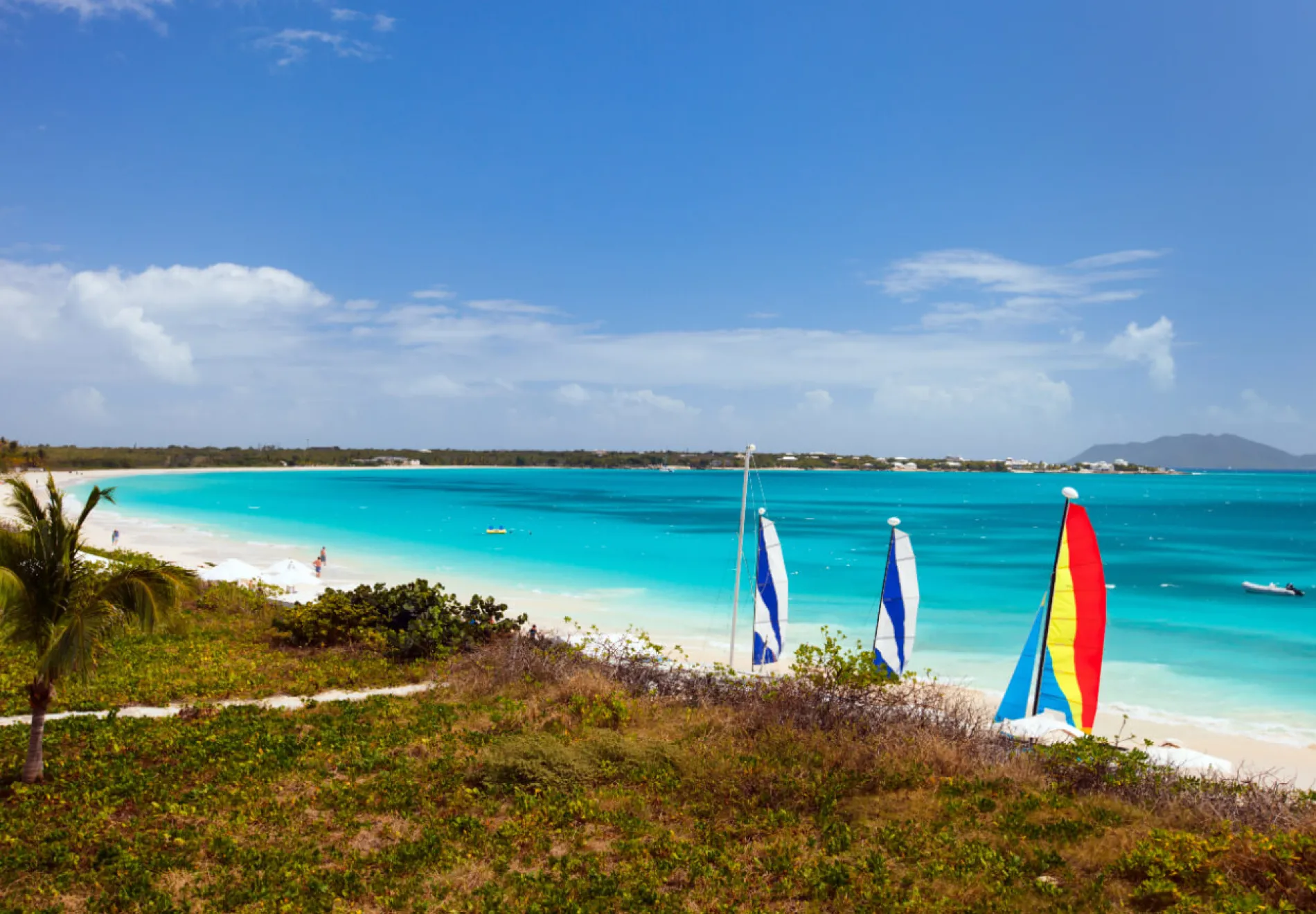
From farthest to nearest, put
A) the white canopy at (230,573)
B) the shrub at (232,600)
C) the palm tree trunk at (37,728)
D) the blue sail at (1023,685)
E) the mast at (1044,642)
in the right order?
1. the white canopy at (230,573)
2. the shrub at (232,600)
3. the blue sail at (1023,685)
4. the mast at (1044,642)
5. the palm tree trunk at (37,728)

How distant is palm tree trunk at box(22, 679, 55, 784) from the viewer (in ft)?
29.9

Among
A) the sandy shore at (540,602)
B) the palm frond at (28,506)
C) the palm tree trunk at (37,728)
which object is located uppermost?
the palm frond at (28,506)

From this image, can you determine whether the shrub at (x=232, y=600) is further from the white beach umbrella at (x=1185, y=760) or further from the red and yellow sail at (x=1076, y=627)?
the white beach umbrella at (x=1185, y=760)

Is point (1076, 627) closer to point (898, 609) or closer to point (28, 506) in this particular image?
point (898, 609)

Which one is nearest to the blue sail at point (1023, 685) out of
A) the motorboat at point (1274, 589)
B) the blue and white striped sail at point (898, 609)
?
the blue and white striped sail at point (898, 609)

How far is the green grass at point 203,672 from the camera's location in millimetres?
13453

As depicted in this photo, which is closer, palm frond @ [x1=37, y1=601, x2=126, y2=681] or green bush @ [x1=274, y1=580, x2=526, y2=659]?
palm frond @ [x1=37, y1=601, x2=126, y2=681]

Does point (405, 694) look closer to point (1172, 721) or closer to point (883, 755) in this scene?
point (883, 755)

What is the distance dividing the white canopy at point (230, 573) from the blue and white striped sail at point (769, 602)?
1703 centimetres

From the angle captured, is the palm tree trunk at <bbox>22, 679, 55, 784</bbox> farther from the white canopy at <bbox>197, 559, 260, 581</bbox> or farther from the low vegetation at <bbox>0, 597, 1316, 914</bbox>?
the white canopy at <bbox>197, 559, 260, 581</bbox>

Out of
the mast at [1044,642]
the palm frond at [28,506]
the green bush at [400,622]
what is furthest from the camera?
the green bush at [400,622]

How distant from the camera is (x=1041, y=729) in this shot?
492 inches

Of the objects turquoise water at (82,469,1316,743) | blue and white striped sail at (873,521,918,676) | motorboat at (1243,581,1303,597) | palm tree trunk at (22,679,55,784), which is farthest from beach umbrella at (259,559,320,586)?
motorboat at (1243,581,1303,597)

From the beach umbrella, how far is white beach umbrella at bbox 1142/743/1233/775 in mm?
23801
